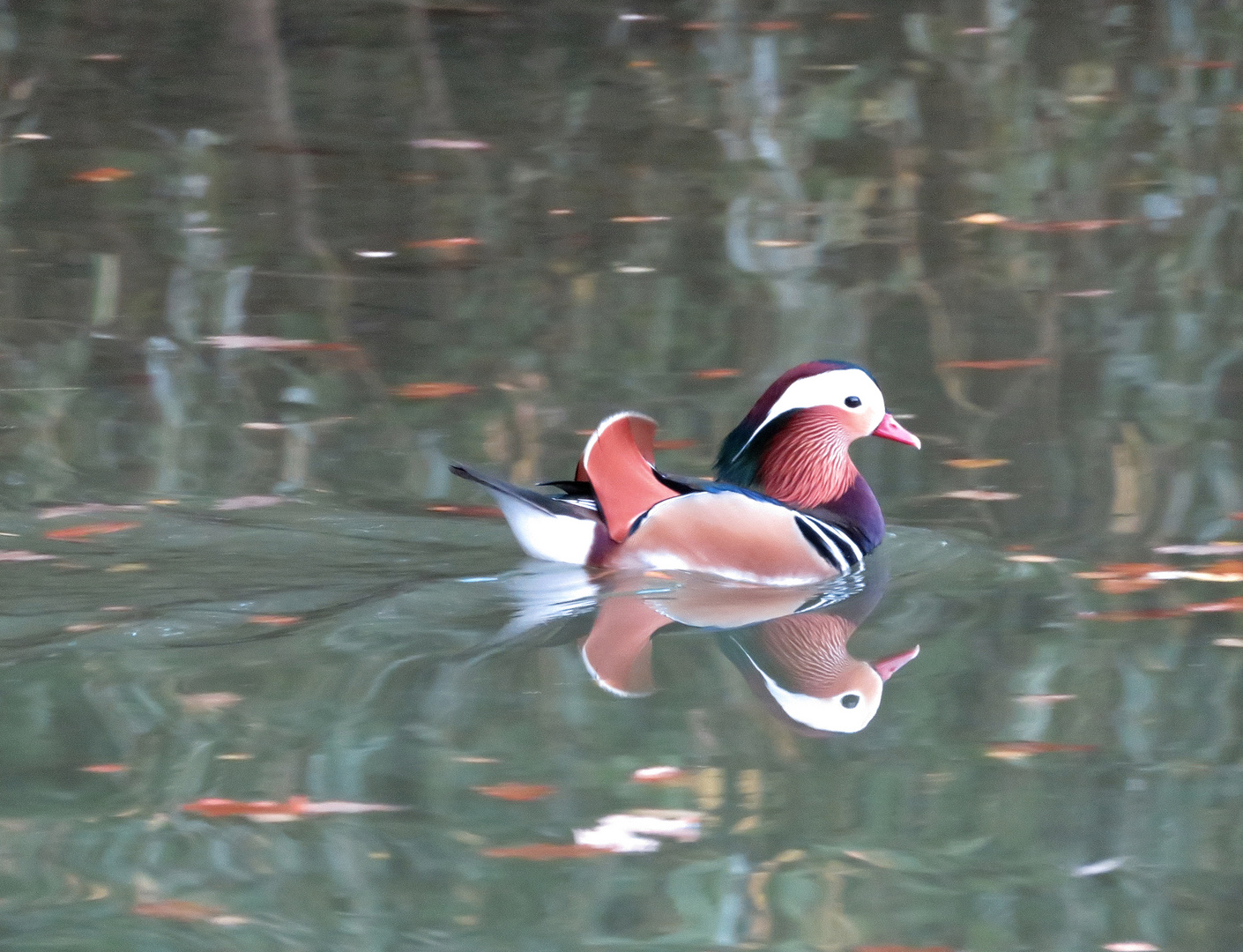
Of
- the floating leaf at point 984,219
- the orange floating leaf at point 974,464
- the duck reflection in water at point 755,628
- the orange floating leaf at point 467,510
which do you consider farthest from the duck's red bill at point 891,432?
the floating leaf at point 984,219

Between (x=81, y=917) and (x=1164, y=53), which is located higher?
(x=1164, y=53)

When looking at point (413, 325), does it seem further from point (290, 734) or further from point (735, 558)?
point (290, 734)

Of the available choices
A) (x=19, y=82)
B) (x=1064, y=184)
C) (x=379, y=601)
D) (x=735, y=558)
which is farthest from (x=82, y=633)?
(x=19, y=82)

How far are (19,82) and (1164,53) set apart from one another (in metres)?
8.13

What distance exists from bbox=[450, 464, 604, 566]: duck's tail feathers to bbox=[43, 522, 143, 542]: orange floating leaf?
4.09 feet

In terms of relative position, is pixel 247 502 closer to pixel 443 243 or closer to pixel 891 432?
pixel 891 432

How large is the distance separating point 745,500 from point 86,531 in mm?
2272

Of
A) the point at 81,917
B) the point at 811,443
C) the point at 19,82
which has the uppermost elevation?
the point at 19,82

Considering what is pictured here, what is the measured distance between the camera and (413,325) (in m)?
9.67

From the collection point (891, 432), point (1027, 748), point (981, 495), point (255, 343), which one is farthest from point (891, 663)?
point (255, 343)

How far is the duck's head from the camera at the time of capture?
6926 mm

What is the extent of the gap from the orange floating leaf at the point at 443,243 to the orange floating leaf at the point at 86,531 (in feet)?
13.6

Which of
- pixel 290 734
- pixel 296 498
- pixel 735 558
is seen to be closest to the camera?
pixel 290 734

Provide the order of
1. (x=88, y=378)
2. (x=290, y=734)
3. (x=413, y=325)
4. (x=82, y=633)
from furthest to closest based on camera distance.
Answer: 1. (x=413, y=325)
2. (x=88, y=378)
3. (x=82, y=633)
4. (x=290, y=734)
